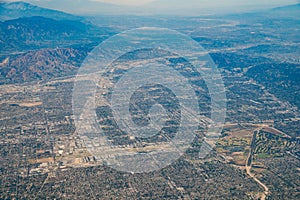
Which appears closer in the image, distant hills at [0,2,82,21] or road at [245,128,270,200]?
road at [245,128,270,200]

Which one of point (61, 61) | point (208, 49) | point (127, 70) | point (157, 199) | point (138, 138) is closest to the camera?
point (157, 199)

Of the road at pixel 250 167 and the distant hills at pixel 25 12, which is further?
the distant hills at pixel 25 12

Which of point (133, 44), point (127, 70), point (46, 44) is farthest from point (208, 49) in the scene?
point (46, 44)

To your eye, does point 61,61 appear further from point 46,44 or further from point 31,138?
point 31,138

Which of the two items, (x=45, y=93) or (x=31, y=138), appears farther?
(x=45, y=93)

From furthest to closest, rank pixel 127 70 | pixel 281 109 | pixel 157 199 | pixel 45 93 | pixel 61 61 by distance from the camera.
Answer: pixel 61 61 → pixel 127 70 → pixel 45 93 → pixel 281 109 → pixel 157 199

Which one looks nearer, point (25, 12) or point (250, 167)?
point (250, 167)

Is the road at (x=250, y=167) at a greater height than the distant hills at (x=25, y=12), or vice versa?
the distant hills at (x=25, y=12)

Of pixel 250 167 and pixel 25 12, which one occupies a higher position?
pixel 25 12

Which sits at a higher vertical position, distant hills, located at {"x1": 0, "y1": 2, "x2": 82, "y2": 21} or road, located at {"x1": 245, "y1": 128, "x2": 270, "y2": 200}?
→ distant hills, located at {"x1": 0, "y1": 2, "x2": 82, "y2": 21}

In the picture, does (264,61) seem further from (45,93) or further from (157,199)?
(157,199)
